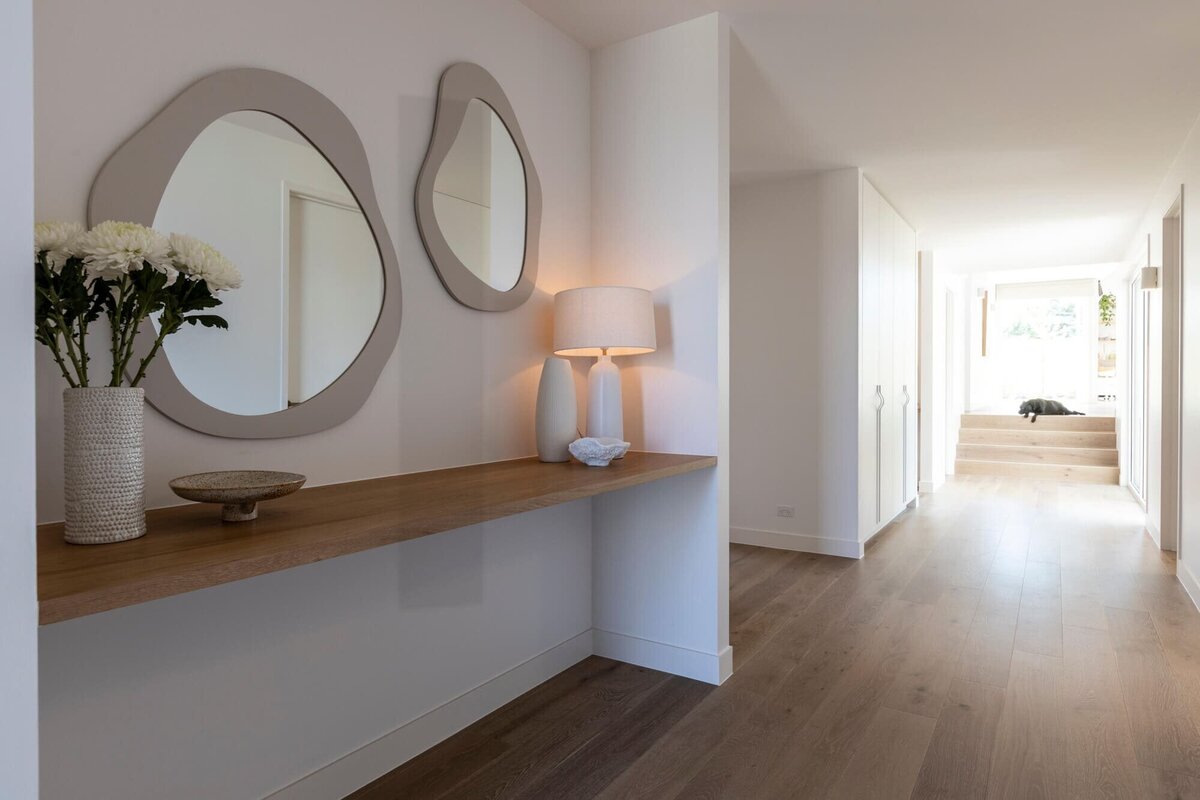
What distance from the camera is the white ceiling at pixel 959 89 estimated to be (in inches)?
96.0

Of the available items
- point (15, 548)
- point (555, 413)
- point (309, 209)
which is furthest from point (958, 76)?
point (15, 548)

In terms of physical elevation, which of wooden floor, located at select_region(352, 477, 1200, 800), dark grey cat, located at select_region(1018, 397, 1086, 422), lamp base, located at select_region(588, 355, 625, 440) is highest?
lamp base, located at select_region(588, 355, 625, 440)

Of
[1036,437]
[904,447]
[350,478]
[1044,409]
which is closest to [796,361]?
[904,447]

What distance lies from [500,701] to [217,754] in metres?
0.92

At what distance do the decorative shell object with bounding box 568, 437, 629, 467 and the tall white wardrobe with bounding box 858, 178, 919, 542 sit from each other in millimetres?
2502

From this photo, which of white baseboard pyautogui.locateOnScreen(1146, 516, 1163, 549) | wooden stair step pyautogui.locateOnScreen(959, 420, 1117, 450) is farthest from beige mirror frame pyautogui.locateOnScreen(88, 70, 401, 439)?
wooden stair step pyautogui.locateOnScreen(959, 420, 1117, 450)

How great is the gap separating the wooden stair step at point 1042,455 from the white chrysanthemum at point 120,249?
878 cm

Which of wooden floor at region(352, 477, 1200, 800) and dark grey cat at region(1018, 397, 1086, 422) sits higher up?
dark grey cat at region(1018, 397, 1086, 422)

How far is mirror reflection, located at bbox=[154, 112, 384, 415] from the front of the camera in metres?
1.47

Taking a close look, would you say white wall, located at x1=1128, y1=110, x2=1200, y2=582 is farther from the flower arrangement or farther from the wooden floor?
the flower arrangement

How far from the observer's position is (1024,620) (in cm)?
309

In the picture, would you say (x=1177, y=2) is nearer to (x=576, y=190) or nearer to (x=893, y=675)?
(x=576, y=190)

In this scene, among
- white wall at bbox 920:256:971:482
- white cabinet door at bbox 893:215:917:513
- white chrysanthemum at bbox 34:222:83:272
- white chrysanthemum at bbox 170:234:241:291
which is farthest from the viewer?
white wall at bbox 920:256:971:482

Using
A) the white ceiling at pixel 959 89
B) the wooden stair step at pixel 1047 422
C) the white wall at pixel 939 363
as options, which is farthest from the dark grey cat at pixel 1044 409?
the white ceiling at pixel 959 89
